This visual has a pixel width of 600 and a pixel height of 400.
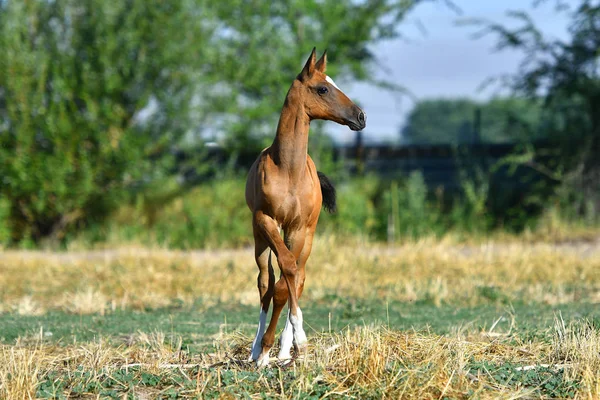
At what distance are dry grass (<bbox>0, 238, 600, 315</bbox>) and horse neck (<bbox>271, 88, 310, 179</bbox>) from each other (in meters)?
4.83

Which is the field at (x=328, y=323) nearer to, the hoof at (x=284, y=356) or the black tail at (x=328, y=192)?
the hoof at (x=284, y=356)

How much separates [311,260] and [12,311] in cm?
524

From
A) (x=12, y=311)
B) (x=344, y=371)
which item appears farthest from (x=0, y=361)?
(x=12, y=311)

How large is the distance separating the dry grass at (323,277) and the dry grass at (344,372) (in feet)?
13.5

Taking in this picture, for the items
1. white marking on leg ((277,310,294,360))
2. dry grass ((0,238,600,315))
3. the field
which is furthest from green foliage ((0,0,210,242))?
white marking on leg ((277,310,294,360))

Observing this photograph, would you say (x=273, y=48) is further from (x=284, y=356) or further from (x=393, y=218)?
(x=284, y=356)

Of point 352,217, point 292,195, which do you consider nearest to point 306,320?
point 292,195

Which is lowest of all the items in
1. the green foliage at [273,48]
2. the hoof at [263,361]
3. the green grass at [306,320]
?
the green grass at [306,320]

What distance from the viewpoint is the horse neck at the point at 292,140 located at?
19.8 feet

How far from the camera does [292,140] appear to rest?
607cm

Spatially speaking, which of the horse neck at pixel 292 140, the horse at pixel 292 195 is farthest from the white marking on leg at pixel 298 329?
the horse neck at pixel 292 140

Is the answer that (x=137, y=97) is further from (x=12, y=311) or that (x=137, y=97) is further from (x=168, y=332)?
(x=168, y=332)

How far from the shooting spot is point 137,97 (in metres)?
17.4

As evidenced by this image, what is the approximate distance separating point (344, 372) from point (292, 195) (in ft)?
4.52
